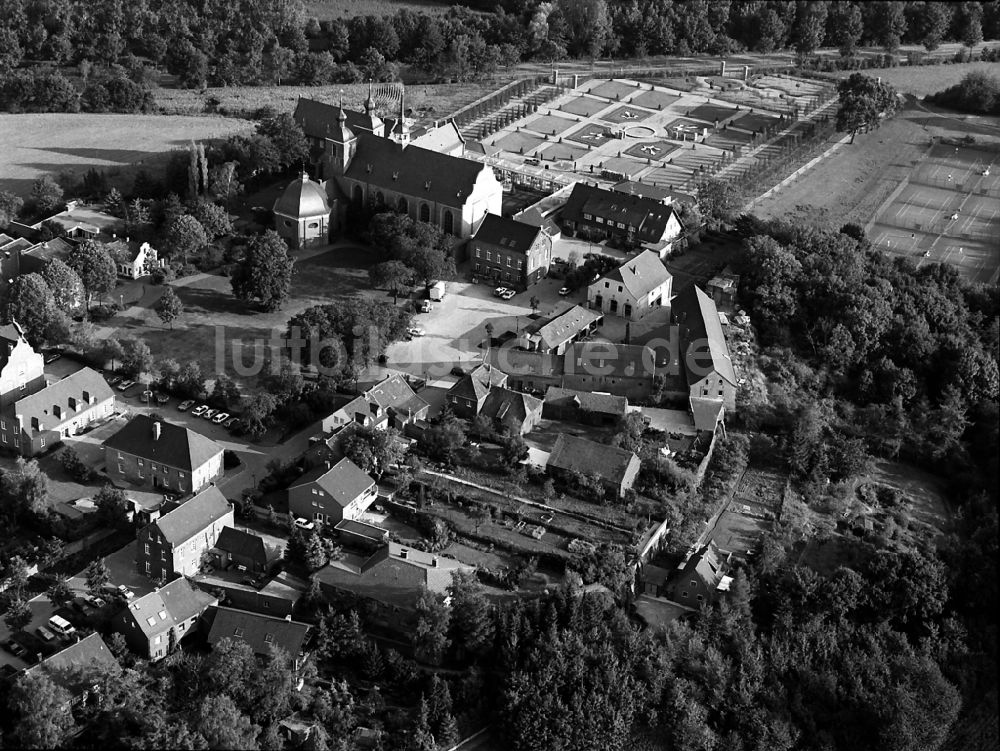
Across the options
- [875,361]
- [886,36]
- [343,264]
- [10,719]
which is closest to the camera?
[10,719]

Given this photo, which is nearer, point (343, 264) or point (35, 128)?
point (343, 264)

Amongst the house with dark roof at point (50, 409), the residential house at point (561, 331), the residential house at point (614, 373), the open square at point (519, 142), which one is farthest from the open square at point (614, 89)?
the house with dark roof at point (50, 409)

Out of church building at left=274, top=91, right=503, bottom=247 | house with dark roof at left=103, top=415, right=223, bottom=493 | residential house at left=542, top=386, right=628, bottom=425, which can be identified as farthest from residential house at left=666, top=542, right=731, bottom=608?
church building at left=274, top=91, right=503, bottom=247

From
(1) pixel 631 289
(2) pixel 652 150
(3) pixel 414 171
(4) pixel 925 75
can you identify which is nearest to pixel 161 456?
(1) pixel 631 289

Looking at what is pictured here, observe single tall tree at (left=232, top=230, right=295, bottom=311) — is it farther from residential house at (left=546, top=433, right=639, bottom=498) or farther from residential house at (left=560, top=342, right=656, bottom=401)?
residential house at (left=546, top=433, right=639, bottom=498)

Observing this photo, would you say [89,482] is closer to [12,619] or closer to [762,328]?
[12,619]

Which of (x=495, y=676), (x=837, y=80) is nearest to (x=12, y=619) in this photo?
(x=495, y=676)

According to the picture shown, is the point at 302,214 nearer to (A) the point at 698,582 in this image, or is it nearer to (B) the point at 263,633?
(B) the point at 263,633

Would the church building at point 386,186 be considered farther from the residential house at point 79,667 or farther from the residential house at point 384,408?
the residential house at point 79,667
